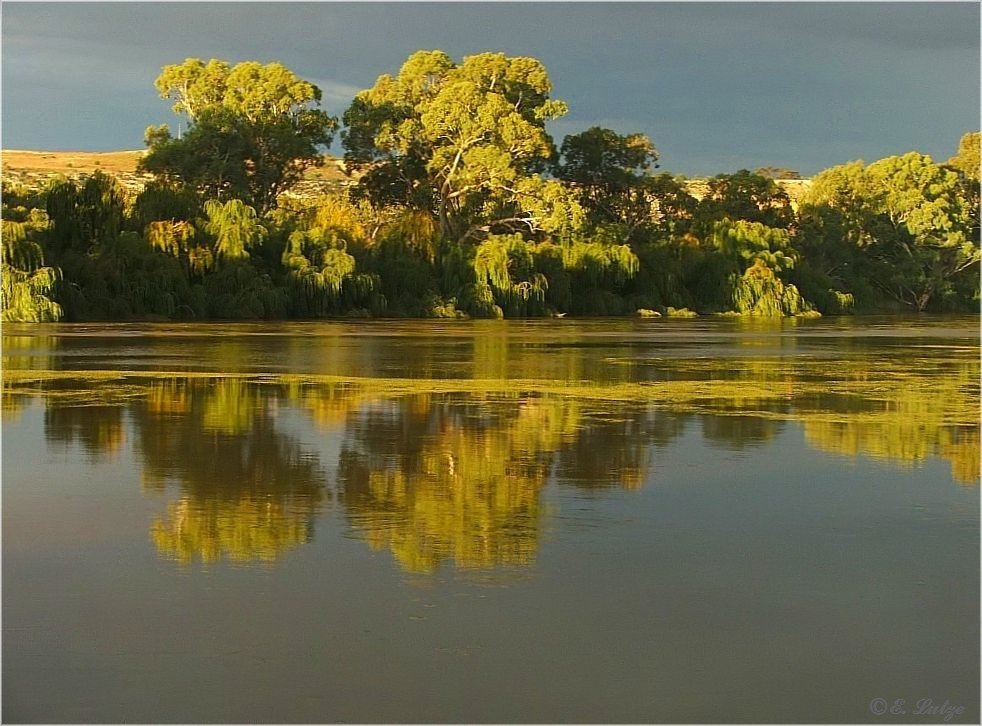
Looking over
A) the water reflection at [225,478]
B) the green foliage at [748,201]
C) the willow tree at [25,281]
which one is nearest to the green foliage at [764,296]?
the green foliage at [748,201]

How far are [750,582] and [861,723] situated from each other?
151 cm

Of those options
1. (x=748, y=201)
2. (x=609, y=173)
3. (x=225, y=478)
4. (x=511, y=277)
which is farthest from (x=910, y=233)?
(x=225, y=478)

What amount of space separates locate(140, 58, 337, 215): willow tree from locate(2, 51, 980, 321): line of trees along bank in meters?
0.10

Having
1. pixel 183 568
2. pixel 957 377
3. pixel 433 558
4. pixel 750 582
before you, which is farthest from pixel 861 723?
pixel 957 377

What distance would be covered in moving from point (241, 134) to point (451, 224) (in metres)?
9.81

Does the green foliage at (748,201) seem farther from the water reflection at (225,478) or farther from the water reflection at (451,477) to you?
the water reflection at (225,478)

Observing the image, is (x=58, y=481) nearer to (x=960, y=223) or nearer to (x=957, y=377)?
(x=957, y=377)

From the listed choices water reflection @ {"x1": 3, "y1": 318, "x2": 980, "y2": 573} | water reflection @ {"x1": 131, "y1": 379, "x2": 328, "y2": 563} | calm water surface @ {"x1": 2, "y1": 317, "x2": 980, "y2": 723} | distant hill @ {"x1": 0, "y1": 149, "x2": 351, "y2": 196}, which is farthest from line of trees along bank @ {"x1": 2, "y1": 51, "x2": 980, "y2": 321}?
distant hill @ {"x1": 0, "y1": 149, "x2": 351, "y2": 196}

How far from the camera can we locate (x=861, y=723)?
4.07m

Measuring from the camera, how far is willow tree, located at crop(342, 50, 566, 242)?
5462 centimetres

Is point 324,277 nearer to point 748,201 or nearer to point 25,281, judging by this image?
point 25,281

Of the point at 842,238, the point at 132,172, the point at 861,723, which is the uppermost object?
the point at 132,172

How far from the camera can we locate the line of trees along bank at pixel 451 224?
3816cm

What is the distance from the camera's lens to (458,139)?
184ft
